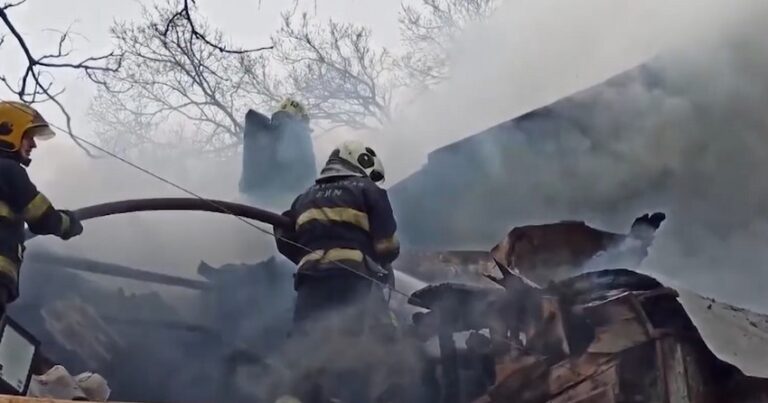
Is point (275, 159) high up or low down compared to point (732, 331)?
up

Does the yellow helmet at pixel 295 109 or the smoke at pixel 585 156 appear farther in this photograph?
the yellow helmet at pixel 295 109

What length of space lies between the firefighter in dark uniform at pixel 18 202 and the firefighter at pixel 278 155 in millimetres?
995

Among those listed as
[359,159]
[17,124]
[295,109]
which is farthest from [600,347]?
[17,124]

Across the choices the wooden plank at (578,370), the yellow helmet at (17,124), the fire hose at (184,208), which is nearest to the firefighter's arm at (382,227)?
the fire hose at (184,208)

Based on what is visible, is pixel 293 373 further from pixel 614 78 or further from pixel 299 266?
pixel 614 78

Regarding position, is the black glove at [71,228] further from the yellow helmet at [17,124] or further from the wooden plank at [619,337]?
the wooden plank at [619,337]

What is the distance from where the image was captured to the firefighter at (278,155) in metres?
6.00

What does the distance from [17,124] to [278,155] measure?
1.43 metres

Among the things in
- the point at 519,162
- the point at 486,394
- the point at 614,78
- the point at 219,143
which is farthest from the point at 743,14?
the point at 219,143

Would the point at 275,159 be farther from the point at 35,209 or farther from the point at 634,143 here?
the point at 634,143

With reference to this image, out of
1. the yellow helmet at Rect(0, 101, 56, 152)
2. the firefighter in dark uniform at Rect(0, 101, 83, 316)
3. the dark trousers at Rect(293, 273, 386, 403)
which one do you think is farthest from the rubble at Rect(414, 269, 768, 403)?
the yellow helmet at Rect(0, 101, 56, 152)

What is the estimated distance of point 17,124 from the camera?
588cm

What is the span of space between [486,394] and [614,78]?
1858mm

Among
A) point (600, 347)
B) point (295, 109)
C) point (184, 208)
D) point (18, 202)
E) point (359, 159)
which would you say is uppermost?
point (295, 109)
